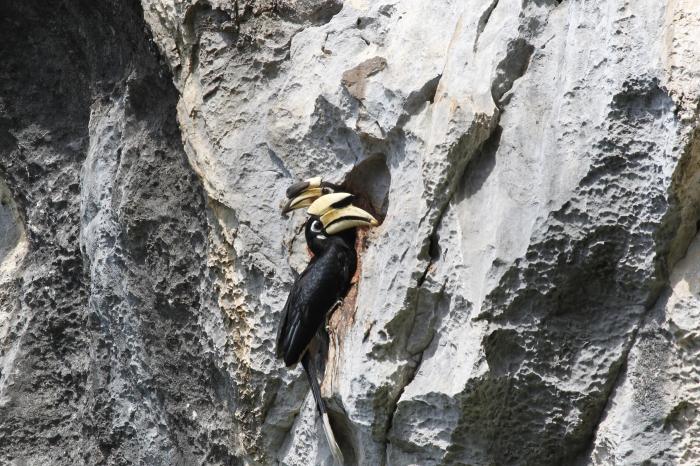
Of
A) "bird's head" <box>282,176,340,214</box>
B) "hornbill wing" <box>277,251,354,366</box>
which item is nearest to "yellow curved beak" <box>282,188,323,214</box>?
"bird's head" <box>282,176,340,214</box>

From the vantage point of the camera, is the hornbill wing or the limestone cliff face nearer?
the limestone cliff face

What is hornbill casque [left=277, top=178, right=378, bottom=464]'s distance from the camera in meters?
2.55

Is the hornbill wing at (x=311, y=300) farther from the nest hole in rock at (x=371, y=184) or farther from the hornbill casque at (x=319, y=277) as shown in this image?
the nest hole in rock at (x=371, y=184)

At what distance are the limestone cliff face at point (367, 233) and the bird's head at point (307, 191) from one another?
0.05 meters

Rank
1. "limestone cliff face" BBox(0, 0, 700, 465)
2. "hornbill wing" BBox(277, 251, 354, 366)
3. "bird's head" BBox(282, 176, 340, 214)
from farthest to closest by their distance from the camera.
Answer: "bird's head" BBox(282, 176, 340, 214)
"hornbill wing" BBox(277, 251, 354, 366)
"limestone cliff face" BBox(0, 0, 700, 465)

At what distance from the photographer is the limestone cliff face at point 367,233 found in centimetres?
225

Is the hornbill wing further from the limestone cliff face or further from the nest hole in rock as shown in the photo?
the nest hole in rock

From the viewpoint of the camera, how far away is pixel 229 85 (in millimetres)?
2896

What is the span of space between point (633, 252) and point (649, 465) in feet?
1.31

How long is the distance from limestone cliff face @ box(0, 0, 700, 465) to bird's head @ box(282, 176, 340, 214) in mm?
53

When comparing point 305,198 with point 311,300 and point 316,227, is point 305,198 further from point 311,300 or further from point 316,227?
point 311,300

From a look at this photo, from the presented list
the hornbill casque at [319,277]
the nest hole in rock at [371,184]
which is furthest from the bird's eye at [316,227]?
the nest hole in rock at [371,184]

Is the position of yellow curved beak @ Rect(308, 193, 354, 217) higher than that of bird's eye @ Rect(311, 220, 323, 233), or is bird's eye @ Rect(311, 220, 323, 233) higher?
yellow curved beak @ Rect(308, 193, 354, 217)

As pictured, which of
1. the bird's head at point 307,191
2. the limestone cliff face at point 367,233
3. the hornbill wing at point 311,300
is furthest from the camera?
the bird's head at point 307,191
